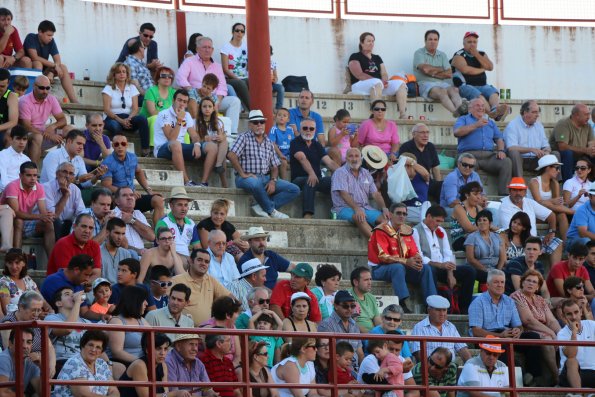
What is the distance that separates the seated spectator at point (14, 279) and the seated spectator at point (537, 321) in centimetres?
498

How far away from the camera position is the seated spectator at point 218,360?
13859 millimetres

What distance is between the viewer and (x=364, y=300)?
55.1ft

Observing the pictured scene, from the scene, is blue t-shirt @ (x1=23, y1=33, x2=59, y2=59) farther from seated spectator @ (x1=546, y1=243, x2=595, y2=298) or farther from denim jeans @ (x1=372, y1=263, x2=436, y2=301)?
seated spectator @ (x1=546, y1=243, x2=595, y2=298)

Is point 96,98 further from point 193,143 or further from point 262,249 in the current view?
point 262,249

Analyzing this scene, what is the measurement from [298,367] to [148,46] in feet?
26.2

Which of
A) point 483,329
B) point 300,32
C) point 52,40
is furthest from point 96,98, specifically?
point 483,329

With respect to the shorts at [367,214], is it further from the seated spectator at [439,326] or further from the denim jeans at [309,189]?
→ the seated spectator at [439,326]

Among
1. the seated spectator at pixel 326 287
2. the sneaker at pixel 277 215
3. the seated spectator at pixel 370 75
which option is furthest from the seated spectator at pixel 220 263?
the seated spectator at pixel 370 75

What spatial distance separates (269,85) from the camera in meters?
21.1

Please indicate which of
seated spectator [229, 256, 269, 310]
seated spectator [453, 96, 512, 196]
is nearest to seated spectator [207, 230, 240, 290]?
seated spectator [229, 256, 269, 310]

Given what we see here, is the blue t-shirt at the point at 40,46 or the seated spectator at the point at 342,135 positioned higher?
the blue t-shirt at the point at 40,46

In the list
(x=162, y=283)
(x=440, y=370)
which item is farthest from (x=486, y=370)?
(x=162, y=283)

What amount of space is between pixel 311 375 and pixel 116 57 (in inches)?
347

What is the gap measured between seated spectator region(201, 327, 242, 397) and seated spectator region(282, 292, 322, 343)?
1.44 metres
